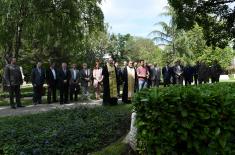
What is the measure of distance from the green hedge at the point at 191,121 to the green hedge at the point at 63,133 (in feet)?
7.47

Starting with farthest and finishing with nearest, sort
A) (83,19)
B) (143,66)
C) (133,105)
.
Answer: (83,19) < (143,66) < (133,105)

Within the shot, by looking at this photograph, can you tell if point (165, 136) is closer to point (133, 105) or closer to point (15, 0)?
point (133, 105)

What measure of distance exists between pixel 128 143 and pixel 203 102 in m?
2.46

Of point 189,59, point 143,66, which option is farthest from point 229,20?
point 189,59

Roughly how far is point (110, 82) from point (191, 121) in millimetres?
12125

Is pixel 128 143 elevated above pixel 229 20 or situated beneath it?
situated beneath

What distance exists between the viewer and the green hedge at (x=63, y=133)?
896 cm

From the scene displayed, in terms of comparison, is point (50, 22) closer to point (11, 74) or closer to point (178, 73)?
point (178, 73)

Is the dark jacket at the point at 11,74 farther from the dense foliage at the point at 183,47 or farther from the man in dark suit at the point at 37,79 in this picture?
the dense foliage at the point at 183,47

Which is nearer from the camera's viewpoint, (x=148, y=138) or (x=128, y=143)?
(x=148, y=138)

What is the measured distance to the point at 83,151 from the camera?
362 inches

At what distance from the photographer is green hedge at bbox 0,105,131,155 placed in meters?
8.96

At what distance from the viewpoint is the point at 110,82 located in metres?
19.2

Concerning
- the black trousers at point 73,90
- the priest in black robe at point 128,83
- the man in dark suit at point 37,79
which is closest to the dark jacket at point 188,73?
the black trousers at point 73,90
